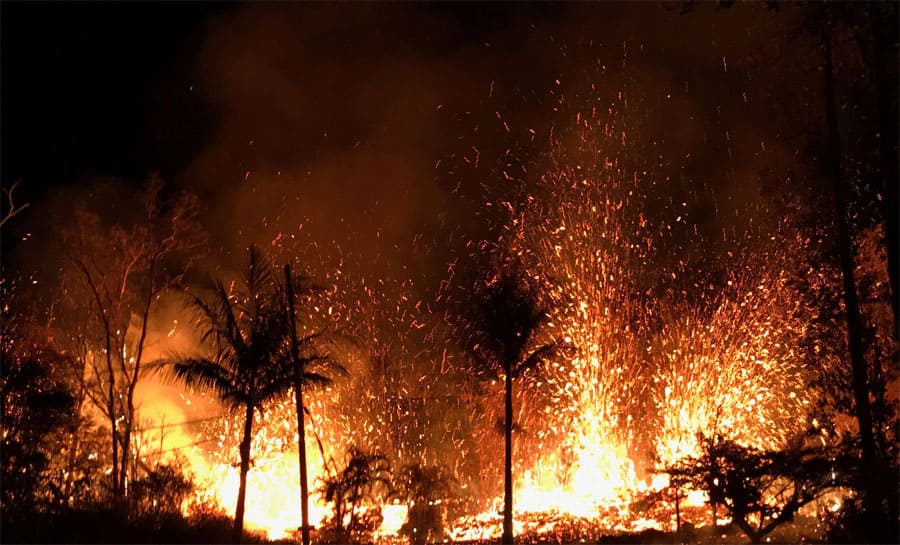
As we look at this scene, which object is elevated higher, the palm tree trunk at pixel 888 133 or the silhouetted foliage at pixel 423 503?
the palm tree trunk at pixel 888 133

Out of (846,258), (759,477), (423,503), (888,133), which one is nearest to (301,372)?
(423,503)

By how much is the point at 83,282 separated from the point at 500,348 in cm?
1660

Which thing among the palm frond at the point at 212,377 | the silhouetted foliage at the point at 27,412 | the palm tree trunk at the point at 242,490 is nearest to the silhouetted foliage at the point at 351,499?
the palm tree trunk at the point at 242,490

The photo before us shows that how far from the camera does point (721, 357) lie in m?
28.6

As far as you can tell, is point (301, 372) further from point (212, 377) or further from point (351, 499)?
point (351, 499)

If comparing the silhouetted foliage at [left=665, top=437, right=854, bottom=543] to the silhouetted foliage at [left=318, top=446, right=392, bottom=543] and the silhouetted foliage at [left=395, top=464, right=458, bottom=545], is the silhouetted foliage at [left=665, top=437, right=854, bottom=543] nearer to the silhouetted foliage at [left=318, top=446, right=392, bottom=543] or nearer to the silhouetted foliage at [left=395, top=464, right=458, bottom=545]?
the silhouetted foliage at [left=318, top=446, right=392, bottom=543]

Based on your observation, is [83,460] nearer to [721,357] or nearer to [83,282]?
[83,282]

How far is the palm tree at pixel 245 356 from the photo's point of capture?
18.1 meters

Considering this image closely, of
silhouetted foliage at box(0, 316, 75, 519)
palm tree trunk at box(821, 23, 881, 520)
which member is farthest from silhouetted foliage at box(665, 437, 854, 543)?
silhouetted foliage at box(0, 316, 75, 519)

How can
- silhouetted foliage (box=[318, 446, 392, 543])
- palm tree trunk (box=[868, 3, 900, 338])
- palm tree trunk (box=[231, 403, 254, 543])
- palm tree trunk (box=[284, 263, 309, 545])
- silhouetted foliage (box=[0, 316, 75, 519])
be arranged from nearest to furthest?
palm tree trunk (box=[868, 3, 900, 338]) < palm tree trunk (box=[231, 403, 254, 543]) < silhouetted foliage (box=[0, 316, 75, 519]) < palm tree trunk (box=[284, 263, 309, 545]) < silhouetted foliage (box=[318, 446, 392, 543])

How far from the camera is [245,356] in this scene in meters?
18.1

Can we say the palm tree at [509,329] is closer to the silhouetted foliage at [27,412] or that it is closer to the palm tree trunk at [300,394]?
the palm tree trunk at [300,394]

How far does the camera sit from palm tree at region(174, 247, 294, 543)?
18.1 meters

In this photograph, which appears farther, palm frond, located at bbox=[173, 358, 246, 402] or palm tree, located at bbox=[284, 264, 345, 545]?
palm tree, located at bbox=[284, 264, 345, 545]
